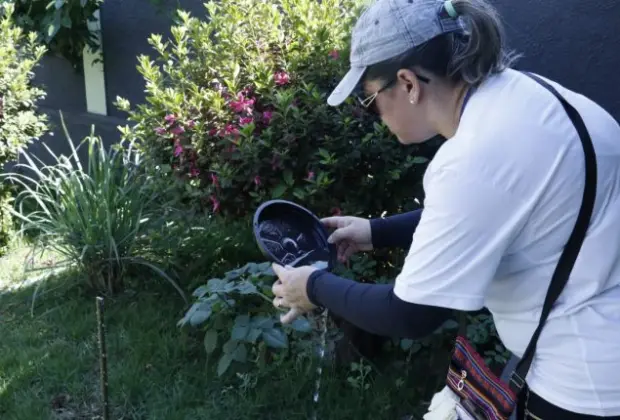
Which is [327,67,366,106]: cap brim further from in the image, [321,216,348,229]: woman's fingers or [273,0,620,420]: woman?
[321,216,348,229]: woman's fingers

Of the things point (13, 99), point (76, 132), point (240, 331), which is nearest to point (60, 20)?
point (76, 132)

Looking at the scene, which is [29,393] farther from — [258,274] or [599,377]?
[599,377]

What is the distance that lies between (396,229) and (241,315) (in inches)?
42.1

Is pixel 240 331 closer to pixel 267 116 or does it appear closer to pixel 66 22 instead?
pixel 267 116

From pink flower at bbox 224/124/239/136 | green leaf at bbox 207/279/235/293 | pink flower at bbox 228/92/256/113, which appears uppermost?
pink flower at bbox 228/92/256/113

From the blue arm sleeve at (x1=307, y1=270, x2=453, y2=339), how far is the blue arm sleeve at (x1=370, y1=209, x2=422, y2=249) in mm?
453

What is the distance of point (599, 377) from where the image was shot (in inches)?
59.9

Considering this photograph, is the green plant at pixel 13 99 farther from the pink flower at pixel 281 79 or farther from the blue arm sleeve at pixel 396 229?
the blue arm sleeve at pixel 396 229

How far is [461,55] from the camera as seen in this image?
149 cm

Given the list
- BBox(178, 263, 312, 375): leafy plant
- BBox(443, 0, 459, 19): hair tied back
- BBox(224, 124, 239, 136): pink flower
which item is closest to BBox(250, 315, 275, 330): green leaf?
BBox(178, 263, 312, 375): leafy plant

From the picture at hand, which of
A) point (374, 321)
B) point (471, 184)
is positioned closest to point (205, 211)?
point (374, 321)

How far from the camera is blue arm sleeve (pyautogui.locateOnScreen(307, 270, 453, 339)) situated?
4.80ft

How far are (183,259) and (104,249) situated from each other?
1.55 feet


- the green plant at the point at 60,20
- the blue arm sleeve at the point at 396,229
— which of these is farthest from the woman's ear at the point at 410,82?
the green plant at the point at 60,20
